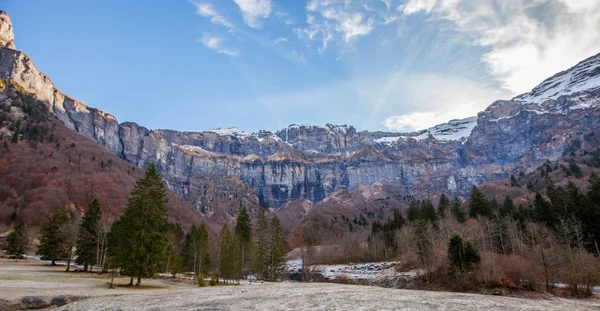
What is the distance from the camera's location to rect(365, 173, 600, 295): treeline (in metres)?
40.4

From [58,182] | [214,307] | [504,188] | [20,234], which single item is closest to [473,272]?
[214,307]

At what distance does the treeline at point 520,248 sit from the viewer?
4044 cm

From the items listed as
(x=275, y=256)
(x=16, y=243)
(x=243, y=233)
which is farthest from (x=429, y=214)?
(x=16, y=243)

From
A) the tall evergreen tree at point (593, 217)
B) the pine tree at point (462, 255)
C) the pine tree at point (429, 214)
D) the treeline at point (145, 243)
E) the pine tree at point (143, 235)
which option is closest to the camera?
the pine tree at point (143, 235)

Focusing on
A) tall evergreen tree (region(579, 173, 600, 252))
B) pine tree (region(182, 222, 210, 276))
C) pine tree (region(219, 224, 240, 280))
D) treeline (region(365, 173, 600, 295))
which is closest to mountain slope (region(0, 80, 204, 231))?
pine tree (region(182, 222, 210, 276))

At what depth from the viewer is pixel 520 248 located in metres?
52.2

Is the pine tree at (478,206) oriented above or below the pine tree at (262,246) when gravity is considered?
above

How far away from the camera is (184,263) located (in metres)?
84.7

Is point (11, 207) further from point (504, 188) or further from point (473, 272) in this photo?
point (504, 188)

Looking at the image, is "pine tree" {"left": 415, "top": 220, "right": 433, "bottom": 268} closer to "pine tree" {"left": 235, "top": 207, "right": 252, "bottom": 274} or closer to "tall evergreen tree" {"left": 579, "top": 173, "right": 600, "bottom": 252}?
"tall evergreen tree" {"left": 579, "top": 173, "right": 600, "bottom": 252}

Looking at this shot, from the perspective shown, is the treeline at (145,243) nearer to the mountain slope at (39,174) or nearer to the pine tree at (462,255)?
the pine tree at (462,255)

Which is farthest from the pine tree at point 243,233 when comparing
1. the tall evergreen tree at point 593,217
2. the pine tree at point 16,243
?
the tall evergreen tree at point 593,217

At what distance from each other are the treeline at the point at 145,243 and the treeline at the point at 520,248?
105ft

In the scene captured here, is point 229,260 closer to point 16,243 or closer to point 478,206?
point 16,243
